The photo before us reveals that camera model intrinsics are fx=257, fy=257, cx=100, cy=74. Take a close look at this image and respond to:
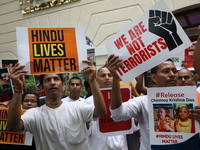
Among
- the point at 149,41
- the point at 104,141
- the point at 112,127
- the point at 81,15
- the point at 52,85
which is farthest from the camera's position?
the point at 81,15

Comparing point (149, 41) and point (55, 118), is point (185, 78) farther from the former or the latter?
point (55, 118)

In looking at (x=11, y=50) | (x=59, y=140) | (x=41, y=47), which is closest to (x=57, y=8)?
(x=11, y=50)

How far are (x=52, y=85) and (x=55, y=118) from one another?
0.34 meters

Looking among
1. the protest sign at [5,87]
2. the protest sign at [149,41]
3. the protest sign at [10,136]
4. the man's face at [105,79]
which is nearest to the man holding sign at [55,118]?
the protest sign at [149,41]

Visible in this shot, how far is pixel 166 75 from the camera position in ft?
7.80

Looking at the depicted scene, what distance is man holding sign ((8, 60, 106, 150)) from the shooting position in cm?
226

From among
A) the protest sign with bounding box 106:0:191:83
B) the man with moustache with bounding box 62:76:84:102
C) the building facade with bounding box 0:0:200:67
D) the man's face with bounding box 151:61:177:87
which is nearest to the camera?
the protest sign with bounding box 106:0:191:83

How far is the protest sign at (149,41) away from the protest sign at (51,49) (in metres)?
0.43

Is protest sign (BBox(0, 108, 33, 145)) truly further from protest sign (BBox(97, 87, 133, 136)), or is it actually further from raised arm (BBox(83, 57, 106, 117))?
raised arm (BBox(83, 57, 106, 117))

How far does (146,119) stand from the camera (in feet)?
7.52

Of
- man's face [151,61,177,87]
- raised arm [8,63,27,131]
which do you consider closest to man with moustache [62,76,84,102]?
raised arm [8,63,27,131]

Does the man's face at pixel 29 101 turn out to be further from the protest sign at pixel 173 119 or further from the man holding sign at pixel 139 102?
the protest sign at pixel 173 119

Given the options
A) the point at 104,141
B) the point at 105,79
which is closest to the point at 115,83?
the point at 104,141

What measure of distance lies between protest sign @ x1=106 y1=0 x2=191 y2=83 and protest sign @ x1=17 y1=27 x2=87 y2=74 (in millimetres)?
426
